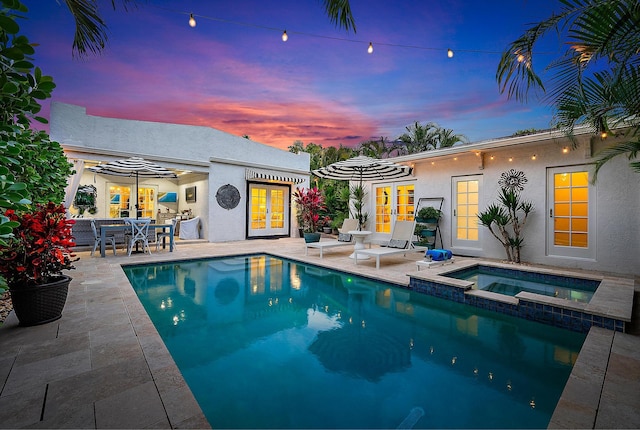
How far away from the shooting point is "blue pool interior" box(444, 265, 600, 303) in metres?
5.61

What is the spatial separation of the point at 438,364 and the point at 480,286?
354cm

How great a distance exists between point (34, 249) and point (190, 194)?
10848 mm

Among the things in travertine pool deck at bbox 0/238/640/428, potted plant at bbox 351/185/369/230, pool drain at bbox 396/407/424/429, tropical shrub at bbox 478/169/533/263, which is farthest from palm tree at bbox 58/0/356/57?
potted plant at bbox 351/185/369/230

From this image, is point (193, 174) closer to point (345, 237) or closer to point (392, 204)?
point (345, 237)

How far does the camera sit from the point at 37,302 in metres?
3.44

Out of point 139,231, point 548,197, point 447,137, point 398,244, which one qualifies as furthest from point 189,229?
point 447,137

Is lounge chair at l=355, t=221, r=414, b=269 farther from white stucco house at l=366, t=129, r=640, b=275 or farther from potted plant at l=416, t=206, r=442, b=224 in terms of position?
white stucco house at l=366, t=129, r=640, b=275

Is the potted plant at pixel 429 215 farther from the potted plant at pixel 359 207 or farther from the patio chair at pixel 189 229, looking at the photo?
the patio chair at pixel 189 229

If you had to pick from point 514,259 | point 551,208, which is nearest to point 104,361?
point 514,259

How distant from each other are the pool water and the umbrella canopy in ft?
12.8

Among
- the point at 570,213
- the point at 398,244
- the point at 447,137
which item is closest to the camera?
the point at 570,213

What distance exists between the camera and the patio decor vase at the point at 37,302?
338 centimetres

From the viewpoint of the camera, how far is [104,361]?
2.64m

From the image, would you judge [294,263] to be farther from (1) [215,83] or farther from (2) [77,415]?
(1) [215,83]
